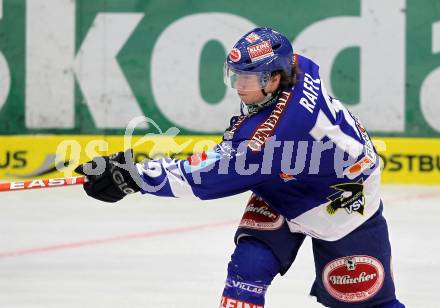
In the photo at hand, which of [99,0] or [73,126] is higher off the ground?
[99,0]

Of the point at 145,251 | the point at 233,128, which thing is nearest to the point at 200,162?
the point at 233,128

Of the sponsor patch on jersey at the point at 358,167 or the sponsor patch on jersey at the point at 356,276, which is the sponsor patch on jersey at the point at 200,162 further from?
the sponsor patch on jersey at the point at 356,276

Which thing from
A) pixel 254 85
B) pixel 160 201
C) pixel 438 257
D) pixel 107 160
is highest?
pixel 254 85

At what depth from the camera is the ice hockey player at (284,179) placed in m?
3.67

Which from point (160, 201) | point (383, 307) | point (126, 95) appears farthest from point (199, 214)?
point (383, 307)

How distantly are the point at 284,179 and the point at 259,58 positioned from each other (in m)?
0.44

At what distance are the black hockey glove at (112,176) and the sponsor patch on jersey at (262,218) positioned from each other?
51 cm

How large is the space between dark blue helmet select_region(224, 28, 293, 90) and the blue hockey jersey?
92mm

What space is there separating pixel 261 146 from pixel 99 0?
5942mm

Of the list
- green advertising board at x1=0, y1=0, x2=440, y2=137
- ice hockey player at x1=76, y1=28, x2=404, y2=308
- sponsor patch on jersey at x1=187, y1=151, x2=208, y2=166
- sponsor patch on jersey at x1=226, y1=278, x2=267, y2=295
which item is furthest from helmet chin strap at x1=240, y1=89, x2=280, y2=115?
green advertising board at x1=0, y1=0, x2=440, y2=137

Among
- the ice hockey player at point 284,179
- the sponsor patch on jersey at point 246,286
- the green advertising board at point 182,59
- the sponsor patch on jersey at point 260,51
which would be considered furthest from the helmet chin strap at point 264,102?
the green advertising board at point 182,59

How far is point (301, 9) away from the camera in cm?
924

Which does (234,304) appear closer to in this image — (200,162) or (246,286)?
(246,286)

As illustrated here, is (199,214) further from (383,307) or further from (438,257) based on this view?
(383,307)
